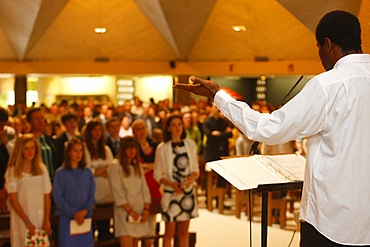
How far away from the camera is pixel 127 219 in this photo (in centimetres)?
868

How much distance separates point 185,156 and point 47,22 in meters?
4.74

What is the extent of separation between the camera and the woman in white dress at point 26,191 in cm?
799

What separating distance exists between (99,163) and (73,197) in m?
1.12

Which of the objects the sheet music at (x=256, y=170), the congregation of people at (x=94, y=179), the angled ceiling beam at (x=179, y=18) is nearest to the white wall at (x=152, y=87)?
the angled ceiling beam at (x=179, y=18)

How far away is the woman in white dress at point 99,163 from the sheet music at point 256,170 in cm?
487

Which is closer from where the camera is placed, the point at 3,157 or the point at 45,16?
the point at 3,157

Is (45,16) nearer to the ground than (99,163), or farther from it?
farther from it

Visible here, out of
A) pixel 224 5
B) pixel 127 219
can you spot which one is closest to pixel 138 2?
pixel 224 5

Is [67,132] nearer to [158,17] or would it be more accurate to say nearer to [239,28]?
[158,17]

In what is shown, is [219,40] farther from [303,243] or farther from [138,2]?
[303,243]

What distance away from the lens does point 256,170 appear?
14.4 feet

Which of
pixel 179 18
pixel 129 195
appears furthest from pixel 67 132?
pixel 179 18

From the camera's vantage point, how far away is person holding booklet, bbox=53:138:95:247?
8.20m

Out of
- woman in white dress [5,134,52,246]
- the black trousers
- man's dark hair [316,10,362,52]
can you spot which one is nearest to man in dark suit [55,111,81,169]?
woman in white dress [5,134,52,246]
